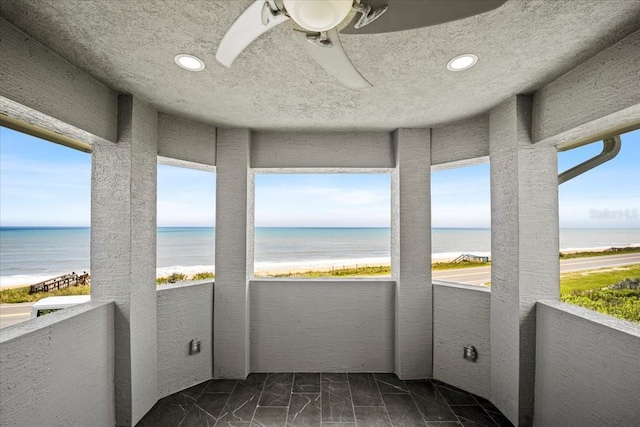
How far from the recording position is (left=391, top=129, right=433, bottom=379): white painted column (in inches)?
108

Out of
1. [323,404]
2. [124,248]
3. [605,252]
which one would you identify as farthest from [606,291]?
[124,248]

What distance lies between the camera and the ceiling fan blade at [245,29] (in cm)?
88

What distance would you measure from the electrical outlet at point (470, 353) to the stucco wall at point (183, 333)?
7.97 feet

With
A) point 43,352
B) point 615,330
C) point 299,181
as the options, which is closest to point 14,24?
point 43,352

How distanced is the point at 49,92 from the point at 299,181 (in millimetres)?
4320

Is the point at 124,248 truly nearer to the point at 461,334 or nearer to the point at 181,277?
the point at 181,277

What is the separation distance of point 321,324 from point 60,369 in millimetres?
2002

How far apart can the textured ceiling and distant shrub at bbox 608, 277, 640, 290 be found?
4.63ft

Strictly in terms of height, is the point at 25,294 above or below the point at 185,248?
below

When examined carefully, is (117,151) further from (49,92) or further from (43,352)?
(43,352)

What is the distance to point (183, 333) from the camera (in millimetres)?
2564

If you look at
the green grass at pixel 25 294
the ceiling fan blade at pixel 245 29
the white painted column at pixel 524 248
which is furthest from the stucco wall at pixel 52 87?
the white painted column at pixel 524 248

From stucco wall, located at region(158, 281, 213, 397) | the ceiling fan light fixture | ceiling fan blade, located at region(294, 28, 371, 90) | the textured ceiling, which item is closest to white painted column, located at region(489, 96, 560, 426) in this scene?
the textured ceiling

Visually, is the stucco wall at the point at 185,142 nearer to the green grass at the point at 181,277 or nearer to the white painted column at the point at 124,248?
the white painted column at the point at 124,248
